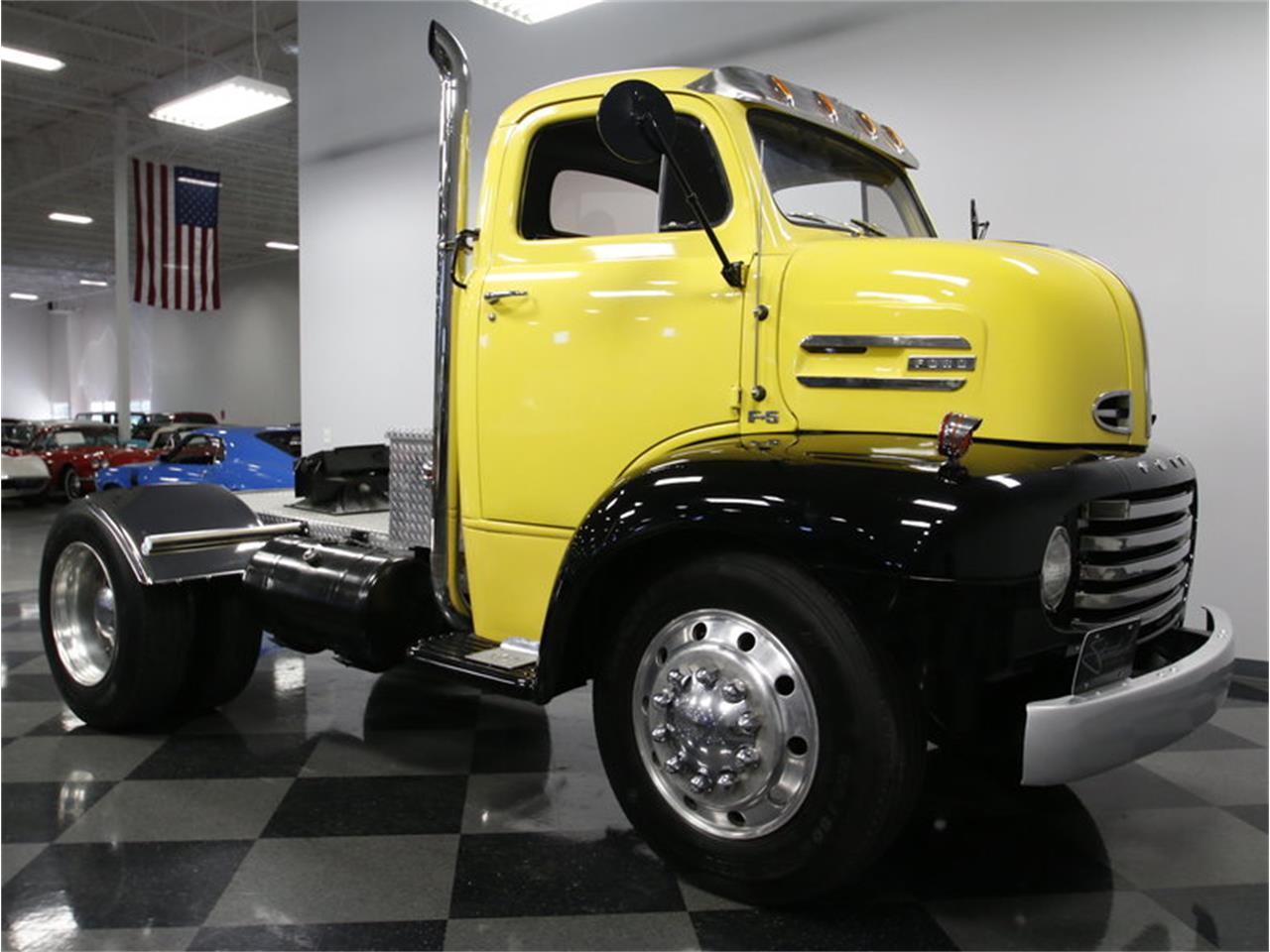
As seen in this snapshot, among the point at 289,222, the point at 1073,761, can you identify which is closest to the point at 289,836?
the point at 1073,761

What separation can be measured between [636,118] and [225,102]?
28.9ft

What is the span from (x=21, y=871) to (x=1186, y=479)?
130 inches

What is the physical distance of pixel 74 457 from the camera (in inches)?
571

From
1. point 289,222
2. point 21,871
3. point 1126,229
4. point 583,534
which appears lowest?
point 21,871

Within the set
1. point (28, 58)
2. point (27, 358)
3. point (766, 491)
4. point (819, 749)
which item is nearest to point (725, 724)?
point (819, 749)

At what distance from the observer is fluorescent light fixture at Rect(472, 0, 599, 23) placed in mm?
6285

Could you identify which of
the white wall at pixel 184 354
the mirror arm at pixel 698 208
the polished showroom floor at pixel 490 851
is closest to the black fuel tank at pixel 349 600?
the polished showroom floor at pixel 490 851

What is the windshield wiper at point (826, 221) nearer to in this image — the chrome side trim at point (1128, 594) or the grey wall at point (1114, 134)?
the chrome side trim at point (1128, 594)

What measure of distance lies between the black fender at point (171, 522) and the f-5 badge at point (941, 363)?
106 inches

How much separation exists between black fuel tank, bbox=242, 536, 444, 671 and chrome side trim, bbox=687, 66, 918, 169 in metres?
1.79

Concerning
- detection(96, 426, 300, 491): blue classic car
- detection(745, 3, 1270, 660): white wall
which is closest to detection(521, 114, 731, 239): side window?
detection(745, 3, 1270, 660): white wall

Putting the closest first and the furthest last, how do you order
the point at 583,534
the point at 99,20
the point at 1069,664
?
the point at 1069,664 → the point at 583,534 → the point at 99,20

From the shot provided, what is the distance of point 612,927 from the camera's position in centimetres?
244

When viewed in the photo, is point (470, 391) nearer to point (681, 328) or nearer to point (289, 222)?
point (681, 328)
